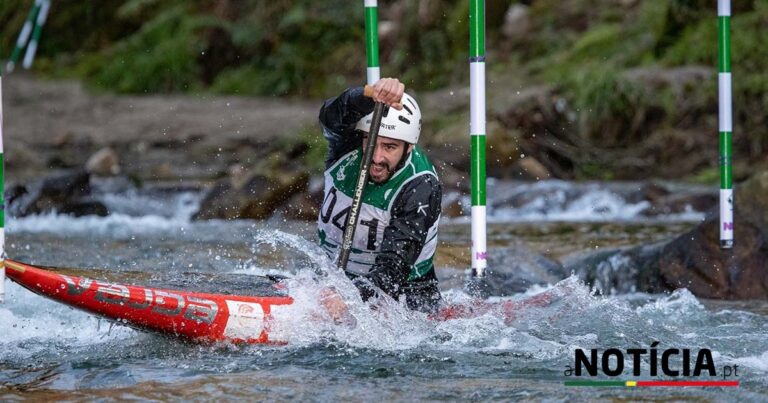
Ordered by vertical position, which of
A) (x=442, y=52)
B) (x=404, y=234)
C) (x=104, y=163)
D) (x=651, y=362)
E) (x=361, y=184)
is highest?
(x=442, y=52)

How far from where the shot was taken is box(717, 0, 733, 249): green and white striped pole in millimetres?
7219

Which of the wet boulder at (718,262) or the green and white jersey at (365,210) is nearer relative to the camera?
the green and white jersey at (365,210)

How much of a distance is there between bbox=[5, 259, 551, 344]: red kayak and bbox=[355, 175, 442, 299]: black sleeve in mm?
477

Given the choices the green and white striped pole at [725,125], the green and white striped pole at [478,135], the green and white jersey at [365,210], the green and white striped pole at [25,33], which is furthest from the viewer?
the green and white striped pole at [25,33]

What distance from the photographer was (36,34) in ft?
71.6

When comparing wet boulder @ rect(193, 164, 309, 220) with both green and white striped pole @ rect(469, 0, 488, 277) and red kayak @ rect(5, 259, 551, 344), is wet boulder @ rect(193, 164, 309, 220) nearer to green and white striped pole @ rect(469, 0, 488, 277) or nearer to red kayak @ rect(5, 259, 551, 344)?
green and white striped pole @ rect(469, 0, 488, 277)

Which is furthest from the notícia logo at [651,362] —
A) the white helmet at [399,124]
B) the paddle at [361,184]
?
the white helmet at [399,124]

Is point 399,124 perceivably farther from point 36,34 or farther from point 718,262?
point 36,34

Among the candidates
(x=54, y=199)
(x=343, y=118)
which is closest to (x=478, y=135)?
(x=343, y=118)

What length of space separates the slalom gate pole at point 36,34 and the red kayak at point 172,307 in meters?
17.8

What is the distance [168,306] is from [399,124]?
1442 millimetres

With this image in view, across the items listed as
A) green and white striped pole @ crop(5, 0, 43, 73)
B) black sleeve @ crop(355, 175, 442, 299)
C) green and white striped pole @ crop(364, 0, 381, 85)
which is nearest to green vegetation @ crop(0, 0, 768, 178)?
green and white striped pole @ crop(5, 0, 43, 73)

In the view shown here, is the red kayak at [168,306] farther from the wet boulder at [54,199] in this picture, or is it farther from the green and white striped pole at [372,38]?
the wet boulder at [54,199]

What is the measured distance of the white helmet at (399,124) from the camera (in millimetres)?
5367
